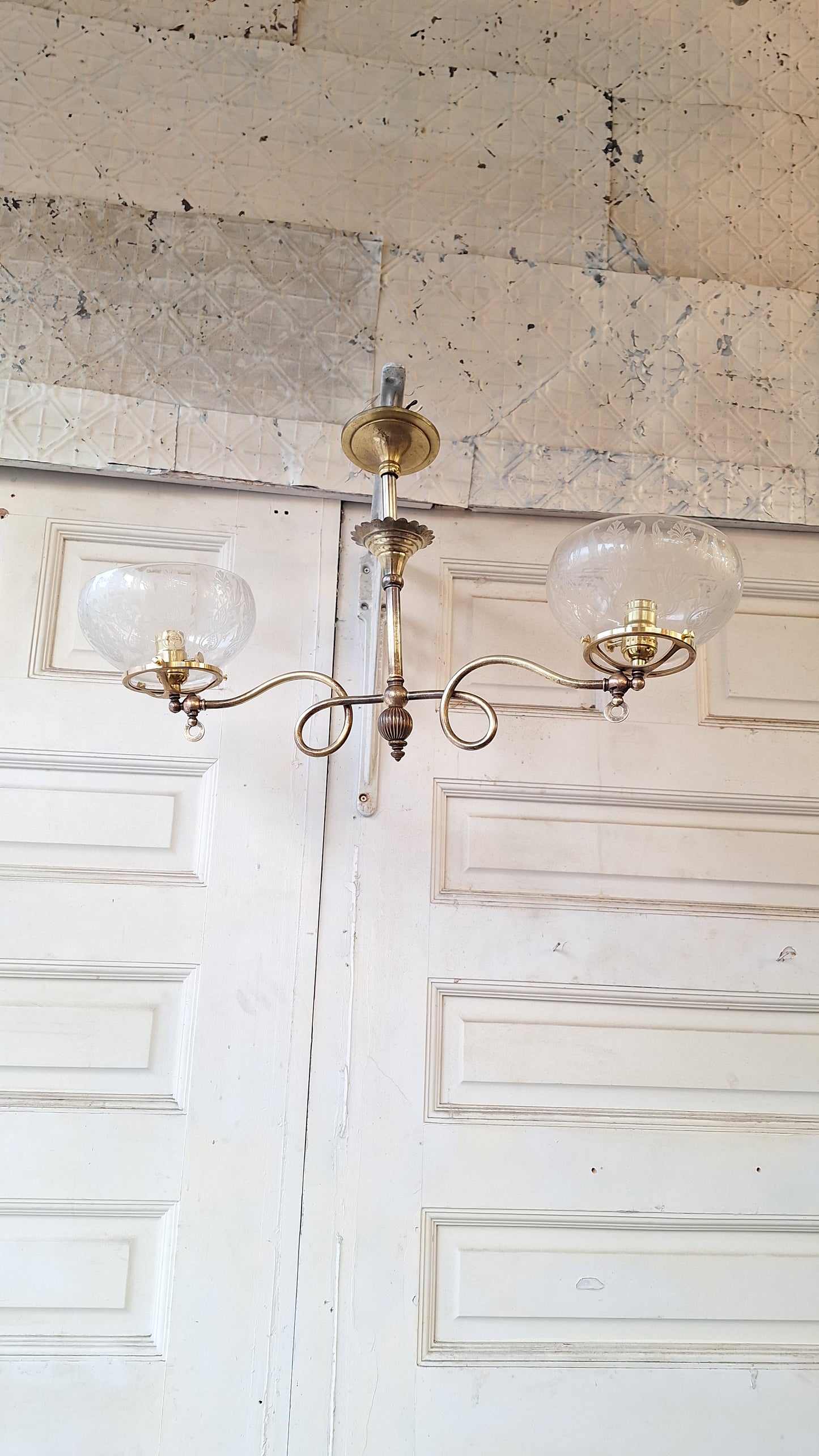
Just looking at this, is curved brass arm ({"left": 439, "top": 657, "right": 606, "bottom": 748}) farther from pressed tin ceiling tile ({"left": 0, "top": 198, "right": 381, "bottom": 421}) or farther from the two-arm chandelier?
pressed tin ceiling tile ({"left": 0, "top": 198, "right": 381, "bottom": 421})

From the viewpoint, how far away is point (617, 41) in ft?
4.85

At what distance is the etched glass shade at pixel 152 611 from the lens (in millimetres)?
894

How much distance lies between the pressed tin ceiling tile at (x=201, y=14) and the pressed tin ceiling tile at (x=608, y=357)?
40cm

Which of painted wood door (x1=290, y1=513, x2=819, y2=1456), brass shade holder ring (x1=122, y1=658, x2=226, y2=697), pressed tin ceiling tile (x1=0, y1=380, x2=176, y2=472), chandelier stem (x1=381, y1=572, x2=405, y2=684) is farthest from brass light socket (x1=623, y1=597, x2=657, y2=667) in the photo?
pressed tin ceiling tile (x1=0, y1=380, x2=176, y2=472)

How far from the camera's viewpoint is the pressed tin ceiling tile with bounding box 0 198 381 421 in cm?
131

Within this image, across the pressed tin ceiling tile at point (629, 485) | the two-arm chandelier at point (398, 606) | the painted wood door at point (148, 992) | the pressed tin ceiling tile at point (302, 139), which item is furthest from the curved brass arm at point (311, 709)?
the pressed tin ceiling tile at point (302, 139)

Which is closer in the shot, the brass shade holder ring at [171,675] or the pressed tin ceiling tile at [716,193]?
the brass shade holder ring at [171,675]

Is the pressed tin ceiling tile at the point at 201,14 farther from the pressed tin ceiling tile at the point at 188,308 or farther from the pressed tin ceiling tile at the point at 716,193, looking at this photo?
the pressed tin ceiling tile at the point at 716,193

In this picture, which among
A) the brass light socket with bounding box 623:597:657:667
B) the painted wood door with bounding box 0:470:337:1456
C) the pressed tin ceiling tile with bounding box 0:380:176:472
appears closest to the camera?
the brass light socket with bounding box 623:597:657:667

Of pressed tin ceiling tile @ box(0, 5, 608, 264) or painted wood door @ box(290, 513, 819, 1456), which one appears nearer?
painted wood door @ box(290, 513, 819, 1456)

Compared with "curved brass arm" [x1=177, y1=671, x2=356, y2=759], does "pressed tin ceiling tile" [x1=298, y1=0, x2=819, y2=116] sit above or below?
above

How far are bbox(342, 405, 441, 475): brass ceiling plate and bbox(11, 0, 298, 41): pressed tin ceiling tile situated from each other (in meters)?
0.80

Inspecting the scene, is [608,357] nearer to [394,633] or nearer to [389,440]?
[389,440]

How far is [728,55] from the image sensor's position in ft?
4.91
